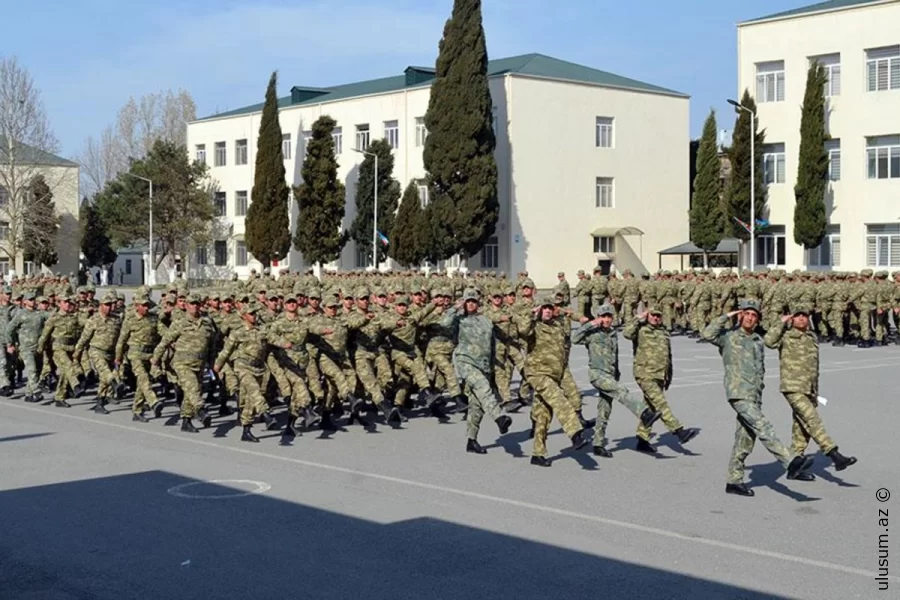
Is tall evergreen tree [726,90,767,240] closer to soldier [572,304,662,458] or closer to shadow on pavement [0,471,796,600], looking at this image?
soldier [572,304,662,458]

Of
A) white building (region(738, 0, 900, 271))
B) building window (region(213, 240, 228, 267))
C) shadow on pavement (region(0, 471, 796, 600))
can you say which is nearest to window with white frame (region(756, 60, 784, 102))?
white building (region(738, 0, 900, 271))

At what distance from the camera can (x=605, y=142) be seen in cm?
5606

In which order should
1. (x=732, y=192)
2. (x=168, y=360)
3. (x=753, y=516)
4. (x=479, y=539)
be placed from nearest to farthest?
(x=479, y=539), (x=753, y=516), (x=168, y=360), (x=732, y=192)

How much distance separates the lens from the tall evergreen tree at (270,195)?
60.1 metres

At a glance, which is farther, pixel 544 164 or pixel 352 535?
pixel 544 164

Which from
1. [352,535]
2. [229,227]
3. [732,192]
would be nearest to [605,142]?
[732,192]

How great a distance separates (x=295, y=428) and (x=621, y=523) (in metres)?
6.81

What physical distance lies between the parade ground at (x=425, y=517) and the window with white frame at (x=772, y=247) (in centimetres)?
3285

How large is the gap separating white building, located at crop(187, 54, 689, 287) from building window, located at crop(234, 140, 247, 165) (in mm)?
7315

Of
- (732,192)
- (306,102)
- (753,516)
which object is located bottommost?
(753,516)

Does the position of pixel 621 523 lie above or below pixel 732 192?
below

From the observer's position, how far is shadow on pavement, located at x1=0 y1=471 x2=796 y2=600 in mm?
7555

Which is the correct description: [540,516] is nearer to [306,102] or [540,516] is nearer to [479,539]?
[479,539]

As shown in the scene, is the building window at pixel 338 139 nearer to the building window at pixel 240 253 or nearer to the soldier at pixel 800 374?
the building window at pixel 240 253
